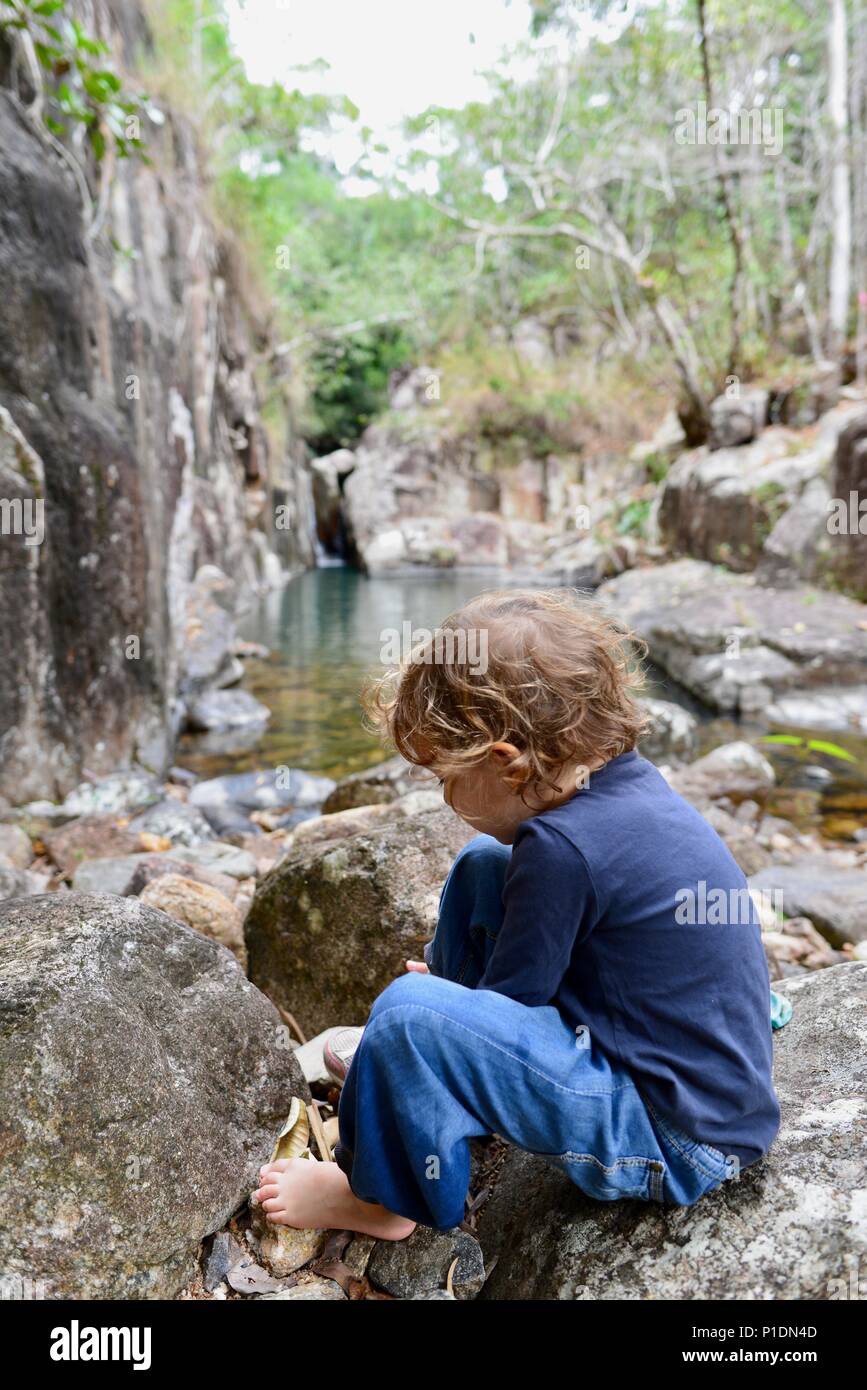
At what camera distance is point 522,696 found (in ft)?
4.56

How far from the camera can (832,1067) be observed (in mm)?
1553

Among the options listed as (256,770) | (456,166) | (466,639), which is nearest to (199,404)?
(456,166)

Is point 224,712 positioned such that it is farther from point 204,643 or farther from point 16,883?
point 16,883

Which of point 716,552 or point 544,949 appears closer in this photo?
point 544,949

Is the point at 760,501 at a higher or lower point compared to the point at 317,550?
lower

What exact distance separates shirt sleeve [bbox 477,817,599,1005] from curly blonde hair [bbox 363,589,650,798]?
149 mm

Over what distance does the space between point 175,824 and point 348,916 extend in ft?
8.33

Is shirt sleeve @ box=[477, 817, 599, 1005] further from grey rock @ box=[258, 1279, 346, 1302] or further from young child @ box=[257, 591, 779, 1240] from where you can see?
grey rock @ box=[258, 1279, 346, 1302]

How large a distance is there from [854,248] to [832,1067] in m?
14.8

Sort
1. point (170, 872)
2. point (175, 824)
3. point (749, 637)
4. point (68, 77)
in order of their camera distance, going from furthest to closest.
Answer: point (749, 637) < point (68, 77) < point (175, 824) < point (170, 872)

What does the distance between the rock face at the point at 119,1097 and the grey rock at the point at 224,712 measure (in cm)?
516

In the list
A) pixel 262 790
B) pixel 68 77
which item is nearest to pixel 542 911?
pixel 262 790

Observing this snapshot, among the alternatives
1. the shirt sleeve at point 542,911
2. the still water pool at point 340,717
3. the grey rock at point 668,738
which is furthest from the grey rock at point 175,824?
the shirt sleeve at point 542,911
